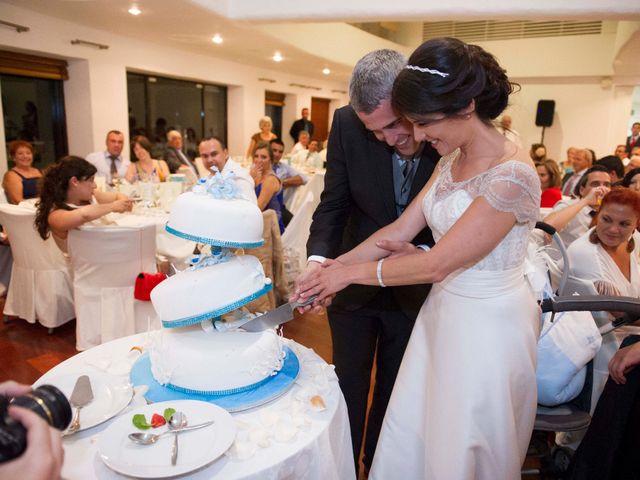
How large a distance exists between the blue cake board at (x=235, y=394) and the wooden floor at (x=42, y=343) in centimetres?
208

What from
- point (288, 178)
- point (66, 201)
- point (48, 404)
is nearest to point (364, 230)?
point (48, 404)

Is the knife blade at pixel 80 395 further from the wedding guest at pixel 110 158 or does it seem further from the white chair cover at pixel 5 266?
the wedding guest at pixel 110 158

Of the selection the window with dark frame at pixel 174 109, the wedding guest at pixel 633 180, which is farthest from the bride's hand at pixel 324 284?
the window with dark frame at pixel 174 109

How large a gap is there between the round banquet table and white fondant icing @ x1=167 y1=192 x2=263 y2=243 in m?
0.46

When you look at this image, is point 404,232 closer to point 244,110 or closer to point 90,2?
point 90,2

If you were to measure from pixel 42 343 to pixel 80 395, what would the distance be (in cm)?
285

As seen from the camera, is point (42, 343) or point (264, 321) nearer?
point (264, 321)

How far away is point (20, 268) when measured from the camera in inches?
152

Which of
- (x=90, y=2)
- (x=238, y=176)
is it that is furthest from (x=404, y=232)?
(x=90, y=2)

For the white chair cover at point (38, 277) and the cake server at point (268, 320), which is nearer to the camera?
the cake server at point (268, 320)

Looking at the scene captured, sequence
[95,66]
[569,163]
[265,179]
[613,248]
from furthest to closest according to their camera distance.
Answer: [569,163]
[95,66]
[265,179]
[613,248]

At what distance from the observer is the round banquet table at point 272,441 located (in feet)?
3.58

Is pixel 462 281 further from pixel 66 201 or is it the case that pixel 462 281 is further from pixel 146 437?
pixel 66 201

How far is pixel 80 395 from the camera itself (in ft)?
4.19
